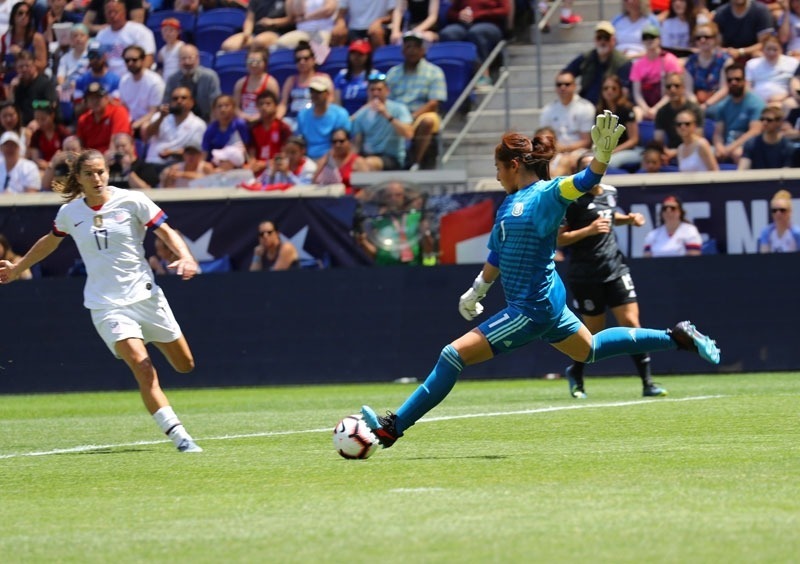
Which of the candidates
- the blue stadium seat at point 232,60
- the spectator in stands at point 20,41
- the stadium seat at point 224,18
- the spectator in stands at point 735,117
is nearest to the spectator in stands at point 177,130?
the blue stadium seat at point 232,60

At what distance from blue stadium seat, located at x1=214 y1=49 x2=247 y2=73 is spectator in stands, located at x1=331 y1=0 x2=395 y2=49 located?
1.40m

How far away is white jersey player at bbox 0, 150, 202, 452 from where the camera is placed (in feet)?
33.0

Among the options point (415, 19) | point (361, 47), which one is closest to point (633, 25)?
point (415, 19)

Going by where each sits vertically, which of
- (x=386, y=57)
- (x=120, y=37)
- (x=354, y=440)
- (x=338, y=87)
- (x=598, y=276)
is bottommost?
(x=598, y=276)

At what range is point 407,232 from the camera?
60.3ft

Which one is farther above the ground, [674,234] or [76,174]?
[76,174]

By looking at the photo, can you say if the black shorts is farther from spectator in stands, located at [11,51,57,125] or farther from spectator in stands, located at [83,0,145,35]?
spectator in stands, located at [83,0,145,35]

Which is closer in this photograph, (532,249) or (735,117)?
(532,249)

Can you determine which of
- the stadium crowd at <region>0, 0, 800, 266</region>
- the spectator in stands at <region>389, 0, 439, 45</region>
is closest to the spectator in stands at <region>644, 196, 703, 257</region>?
the stadium crowd at <region>0, 0, 800, 266</region>

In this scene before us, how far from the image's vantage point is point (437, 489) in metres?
7.41

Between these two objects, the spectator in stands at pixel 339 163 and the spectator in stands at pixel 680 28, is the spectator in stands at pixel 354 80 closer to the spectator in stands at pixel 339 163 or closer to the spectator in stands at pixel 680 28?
the spectator in stands at pixel 339 163

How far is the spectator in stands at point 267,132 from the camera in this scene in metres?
20.2

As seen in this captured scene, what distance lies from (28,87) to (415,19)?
19.9ft

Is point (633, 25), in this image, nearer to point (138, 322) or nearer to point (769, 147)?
point (769, 147)
